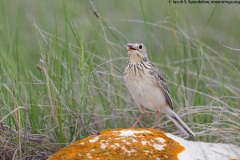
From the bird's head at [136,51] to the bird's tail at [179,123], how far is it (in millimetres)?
581

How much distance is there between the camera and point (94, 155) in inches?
179

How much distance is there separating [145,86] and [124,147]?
1494 millimetres

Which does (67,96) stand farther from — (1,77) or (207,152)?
(207,152)

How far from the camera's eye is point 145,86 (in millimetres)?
6012

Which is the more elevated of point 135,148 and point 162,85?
point 162,85

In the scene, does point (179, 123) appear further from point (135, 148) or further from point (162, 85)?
point (135, 148)

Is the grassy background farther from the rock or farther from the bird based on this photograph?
the rock

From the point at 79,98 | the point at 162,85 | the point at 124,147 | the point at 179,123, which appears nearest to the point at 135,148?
the point at 124,147

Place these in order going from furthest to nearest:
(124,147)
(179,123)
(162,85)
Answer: (162,85) < (179,123) < (124,147)

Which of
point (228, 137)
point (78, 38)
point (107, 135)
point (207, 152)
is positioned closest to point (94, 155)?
point (107, 135)

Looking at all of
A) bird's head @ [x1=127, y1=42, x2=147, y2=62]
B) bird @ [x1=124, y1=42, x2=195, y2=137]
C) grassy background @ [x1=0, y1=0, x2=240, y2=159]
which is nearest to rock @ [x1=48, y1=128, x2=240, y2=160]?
grassy background @ [x1=0, y1=0, x2=240, y2=159]

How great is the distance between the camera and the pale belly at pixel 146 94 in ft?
19.5

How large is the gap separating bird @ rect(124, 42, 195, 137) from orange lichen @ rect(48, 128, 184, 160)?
1.07m

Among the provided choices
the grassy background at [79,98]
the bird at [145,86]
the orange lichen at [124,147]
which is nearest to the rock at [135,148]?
the orange lichen at [124,147]
